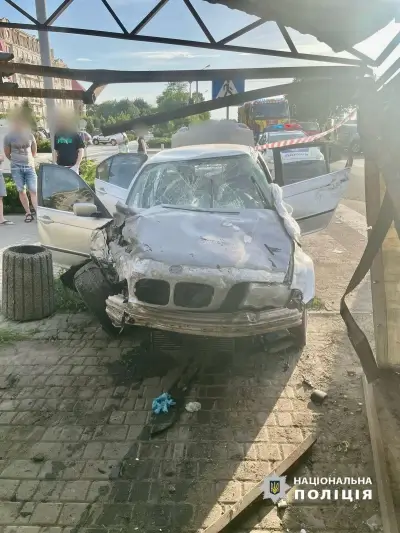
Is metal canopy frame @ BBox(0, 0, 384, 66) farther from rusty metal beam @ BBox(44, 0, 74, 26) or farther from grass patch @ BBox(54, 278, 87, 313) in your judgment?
grass patch @ BBox(54, 278, 87, 313)

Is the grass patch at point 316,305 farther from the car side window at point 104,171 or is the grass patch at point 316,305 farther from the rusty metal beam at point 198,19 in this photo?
the car side window at point 104,171

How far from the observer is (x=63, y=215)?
18.1 ft

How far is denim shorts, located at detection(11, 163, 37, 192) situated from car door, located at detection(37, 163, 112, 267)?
405cm

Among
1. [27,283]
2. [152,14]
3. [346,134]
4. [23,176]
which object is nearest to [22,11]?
[152,14]

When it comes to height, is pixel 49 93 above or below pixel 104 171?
above

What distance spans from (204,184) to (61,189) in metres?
1.87

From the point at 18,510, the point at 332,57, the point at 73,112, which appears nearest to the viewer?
the point at 18,510

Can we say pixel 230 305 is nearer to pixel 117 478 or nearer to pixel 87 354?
pixel 117 478

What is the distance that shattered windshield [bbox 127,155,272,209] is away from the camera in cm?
490

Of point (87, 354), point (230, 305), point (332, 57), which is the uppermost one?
point (332, 57)

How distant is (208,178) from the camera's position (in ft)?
16.9

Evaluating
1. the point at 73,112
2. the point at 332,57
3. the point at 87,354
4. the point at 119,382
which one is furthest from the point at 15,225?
the point at 332,57

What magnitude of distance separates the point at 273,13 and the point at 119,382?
308cm

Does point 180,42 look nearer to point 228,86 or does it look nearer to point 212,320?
point 228,86
